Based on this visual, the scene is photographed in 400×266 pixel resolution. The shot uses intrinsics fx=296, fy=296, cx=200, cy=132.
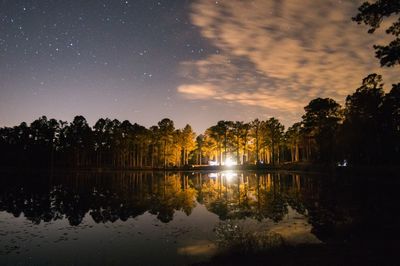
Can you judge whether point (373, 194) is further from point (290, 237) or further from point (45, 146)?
point (45, 146)

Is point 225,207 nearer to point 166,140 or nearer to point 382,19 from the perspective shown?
point 382,19

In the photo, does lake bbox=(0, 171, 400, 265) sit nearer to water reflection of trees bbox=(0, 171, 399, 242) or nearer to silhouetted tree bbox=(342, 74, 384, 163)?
water reflection of trees bbox=(0, 171, 399, 242)

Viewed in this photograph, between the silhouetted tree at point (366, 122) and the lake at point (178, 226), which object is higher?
the silhouetted tree at point (366, 122)

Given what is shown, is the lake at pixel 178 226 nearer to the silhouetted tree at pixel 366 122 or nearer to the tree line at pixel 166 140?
the silhouetted tree at pixel 366 122

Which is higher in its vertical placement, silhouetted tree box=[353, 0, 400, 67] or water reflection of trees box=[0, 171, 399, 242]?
silhouetted tree box=[353, 0, 400, 67]

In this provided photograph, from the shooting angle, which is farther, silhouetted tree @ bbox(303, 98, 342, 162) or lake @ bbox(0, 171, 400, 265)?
silhouetted tree @ bbox(303, 98, 342, 162)

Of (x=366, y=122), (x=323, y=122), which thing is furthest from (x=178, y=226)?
(x=323, y=122)

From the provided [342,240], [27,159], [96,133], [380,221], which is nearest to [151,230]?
[342,240]

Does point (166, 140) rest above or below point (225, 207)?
above

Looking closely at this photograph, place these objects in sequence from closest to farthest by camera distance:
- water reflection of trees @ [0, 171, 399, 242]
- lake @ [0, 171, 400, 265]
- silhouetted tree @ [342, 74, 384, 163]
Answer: lake @ [0, 171, 400, 265]
water reflection of trees @ [0, 171, 399, 242]
silhouetted tree @ [342, 74, 384, 163]

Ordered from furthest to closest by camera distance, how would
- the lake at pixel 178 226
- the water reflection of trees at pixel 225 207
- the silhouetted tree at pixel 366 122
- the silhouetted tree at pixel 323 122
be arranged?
the silhouetted tree at pixel 323 122 → the silhouetted tree at pixel 366 122 → the water reflection of trees at pixel 225 207 → the lake at pixel 178 226

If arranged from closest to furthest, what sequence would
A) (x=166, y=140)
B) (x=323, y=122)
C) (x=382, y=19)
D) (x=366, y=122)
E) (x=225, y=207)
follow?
(x=382, y=19), (x=225, y=207), (x=366, y=122), (x=323, y=122), (x=166, y=140)

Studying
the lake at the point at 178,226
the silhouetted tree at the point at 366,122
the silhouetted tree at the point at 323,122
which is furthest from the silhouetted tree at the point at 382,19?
the silhouetted tree at the point at 323,122

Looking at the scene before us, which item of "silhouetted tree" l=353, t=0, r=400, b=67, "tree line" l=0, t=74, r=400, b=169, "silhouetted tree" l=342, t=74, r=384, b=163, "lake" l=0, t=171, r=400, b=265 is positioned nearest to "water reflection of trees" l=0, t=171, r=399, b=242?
"lake" l=0, t=171, r=400, b=265
